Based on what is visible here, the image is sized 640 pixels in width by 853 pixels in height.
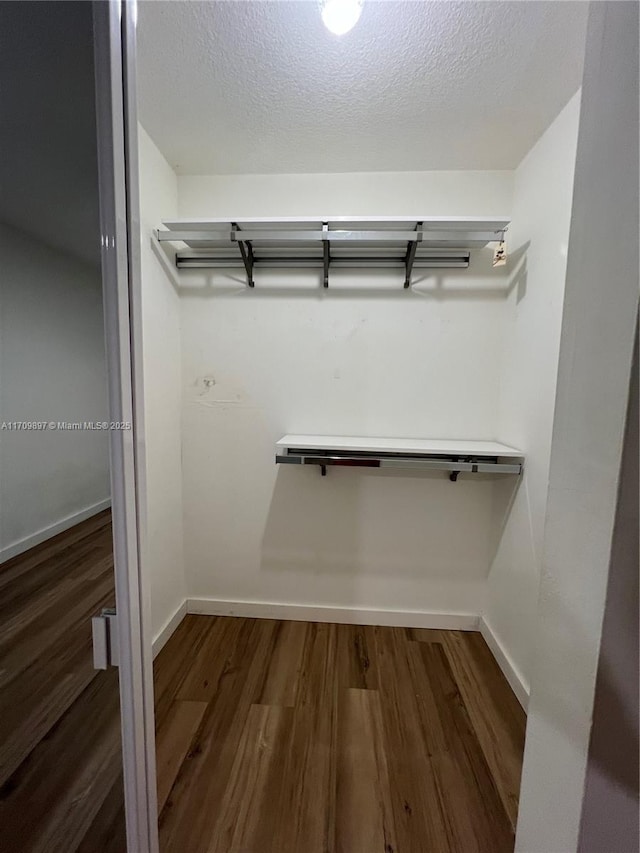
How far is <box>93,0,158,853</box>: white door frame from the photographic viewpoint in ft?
1.80

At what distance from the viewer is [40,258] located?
42.7 inches

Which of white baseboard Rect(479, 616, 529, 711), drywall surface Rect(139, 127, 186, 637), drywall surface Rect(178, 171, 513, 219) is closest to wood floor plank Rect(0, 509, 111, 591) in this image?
drywall surface Rect(139, 127, 186, 637)

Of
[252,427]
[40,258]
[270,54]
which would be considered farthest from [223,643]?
[270,54]

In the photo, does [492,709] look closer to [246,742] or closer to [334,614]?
[334,614]

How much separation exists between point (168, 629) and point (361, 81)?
267 cm

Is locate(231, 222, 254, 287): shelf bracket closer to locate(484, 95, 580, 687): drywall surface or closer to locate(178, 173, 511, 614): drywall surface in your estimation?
locate(178, 173, 511, 614): drywall surface

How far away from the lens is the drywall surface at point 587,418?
0.46m

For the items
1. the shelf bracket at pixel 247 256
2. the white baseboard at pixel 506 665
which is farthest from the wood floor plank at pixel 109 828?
the shelf bracket at pixel 247 256

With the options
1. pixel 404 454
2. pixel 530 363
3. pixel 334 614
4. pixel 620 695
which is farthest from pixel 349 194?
pixel 334 614

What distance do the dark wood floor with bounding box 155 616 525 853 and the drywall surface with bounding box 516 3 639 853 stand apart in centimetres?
60

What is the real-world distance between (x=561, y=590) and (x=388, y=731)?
1.17 m

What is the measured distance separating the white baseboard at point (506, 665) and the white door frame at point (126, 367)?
148 cm

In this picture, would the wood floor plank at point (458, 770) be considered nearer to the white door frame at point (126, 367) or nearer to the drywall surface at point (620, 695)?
the drywall surface at point (620, 695)

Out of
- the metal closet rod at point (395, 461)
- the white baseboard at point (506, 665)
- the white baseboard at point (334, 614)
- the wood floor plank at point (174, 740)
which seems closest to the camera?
the wood floor plank at point (174, 740)
